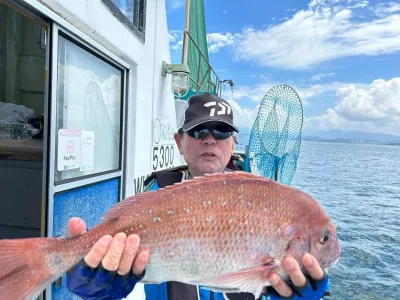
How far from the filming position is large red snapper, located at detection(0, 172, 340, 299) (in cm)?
157

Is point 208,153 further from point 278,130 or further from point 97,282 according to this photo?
point 278,130

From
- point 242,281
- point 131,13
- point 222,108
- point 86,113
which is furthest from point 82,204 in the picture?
point 131,13

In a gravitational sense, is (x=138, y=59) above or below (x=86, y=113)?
above

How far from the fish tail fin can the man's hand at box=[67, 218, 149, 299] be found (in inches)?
5.5

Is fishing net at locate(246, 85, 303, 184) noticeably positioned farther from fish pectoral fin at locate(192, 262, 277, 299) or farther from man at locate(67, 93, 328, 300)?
fish pectoral fin at locate(192, 262, 277, 299)

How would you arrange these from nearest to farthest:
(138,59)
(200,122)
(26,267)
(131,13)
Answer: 1. (26,267)
2. (200,122)
3. (131,13)
4. (138,59)

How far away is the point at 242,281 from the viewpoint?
1527mm

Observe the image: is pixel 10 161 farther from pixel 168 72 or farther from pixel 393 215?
pixel 393 215

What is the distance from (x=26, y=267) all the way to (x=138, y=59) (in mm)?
2584

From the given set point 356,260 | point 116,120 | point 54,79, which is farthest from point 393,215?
point 54,79

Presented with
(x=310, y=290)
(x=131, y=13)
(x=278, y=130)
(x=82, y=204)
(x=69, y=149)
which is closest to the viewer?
(x=310, y=290)

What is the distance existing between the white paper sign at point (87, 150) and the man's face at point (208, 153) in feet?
2.75

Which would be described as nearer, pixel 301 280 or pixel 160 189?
pixel 301 280

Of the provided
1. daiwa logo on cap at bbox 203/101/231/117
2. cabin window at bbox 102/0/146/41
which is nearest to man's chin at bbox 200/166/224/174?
daiwa logo on cap at bbox 203/101/231/117
